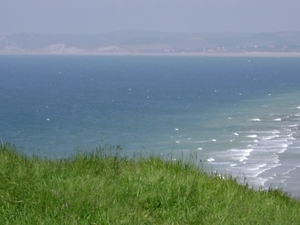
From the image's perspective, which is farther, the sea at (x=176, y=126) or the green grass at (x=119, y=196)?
the sea at (x=176, y=126)

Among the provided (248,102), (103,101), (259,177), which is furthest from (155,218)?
(103,101)

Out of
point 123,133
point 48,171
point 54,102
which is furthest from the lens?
point 54,102

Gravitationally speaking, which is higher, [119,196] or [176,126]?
[119,196]

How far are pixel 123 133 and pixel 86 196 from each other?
4589 cm

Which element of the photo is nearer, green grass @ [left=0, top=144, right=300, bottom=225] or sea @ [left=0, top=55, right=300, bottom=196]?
green grass @ [left=0, top=144, right=300, bottom=225]

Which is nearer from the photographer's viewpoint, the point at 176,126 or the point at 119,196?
the point at 119,196

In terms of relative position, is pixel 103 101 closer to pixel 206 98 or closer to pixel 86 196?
pixel 206 98

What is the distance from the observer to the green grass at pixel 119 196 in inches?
255

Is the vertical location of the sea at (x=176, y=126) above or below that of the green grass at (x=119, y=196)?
below

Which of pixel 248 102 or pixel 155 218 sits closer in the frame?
pixel 155 218

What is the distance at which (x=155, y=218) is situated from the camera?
6.73 m

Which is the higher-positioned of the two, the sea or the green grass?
the green grass

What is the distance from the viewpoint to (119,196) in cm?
715

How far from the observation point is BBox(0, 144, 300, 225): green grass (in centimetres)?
649
